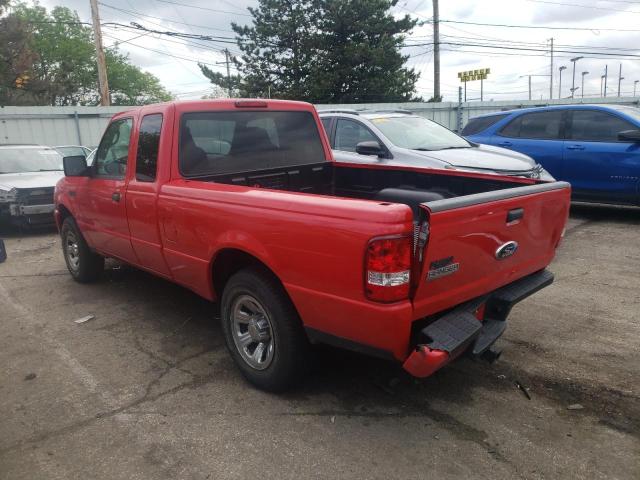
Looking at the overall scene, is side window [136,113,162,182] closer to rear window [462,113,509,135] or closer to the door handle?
the door handle

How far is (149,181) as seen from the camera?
13.3ft

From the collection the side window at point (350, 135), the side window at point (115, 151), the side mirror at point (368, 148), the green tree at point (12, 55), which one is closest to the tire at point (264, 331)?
the side window at point (115, 151)

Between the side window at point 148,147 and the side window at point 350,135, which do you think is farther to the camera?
the side window at point 350,135

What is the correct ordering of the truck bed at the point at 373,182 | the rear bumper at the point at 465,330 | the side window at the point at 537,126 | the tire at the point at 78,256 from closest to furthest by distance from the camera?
1. the rear bumper at the point at 465,330
2. the truck bed at the point at 373,182
3. the tire at the point at 78,256
4. the side window at the point at 537,126

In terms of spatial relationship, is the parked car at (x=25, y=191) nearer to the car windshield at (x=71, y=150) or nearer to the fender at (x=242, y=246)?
the car windshield at (x=71, y=150)

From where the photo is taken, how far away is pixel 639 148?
7.38 metres

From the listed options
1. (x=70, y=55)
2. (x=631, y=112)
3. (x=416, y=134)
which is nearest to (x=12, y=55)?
(x=70, y=55)

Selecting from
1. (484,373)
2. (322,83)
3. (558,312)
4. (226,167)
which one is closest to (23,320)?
(226,167)

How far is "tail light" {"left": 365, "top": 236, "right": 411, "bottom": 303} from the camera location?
242cm

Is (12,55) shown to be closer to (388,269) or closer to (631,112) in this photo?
(631,112)

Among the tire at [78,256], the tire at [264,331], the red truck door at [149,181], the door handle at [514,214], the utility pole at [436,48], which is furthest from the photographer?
the utility pole at [436,48]

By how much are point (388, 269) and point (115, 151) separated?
129 inches

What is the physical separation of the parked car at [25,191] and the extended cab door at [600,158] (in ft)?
28.5

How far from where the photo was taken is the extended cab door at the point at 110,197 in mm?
4496
